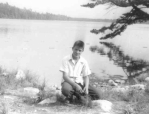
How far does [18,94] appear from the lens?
4.43 meters

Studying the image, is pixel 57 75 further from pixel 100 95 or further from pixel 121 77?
pixel 100 95

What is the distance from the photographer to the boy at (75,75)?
3.89m

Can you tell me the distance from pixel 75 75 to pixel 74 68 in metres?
0.11

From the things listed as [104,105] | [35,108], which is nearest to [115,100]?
[104,105]

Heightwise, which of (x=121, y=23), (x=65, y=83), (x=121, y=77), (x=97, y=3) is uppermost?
(x=97, y=3)

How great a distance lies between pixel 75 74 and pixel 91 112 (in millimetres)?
725

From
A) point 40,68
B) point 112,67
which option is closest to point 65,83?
point 40,68

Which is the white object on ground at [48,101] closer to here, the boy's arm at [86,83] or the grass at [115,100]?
the grass at [115,100]

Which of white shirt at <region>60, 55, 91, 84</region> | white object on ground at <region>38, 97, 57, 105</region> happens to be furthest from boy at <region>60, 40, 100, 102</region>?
white object on ground at <region>38, 97, 57, 105</region>

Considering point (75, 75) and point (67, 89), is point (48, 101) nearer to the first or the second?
point (67, 89)

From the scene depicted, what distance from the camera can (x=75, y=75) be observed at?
4.04 meters

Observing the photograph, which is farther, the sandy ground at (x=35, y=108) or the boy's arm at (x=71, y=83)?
the boy's arm at (x=71, y=83)

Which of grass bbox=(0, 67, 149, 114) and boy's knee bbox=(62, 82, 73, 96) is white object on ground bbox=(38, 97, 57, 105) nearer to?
grass bbox=(0, 67, 149, 114)

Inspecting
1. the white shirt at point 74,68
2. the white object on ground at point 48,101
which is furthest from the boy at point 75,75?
the white object on ground at point 48,101
